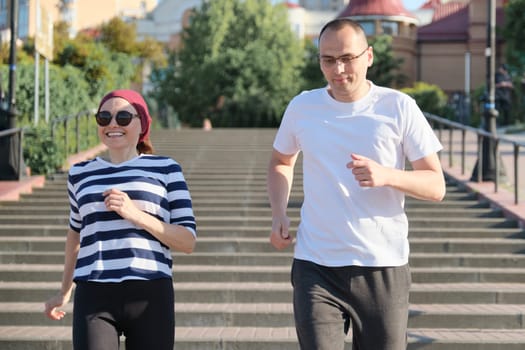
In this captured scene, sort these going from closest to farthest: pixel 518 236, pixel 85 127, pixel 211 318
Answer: pixel 211 318, pixel 518 236, pixel 85 127

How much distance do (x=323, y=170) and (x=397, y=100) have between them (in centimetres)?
36

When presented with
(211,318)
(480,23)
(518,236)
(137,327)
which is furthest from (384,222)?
(480,23)

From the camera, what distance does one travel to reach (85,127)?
18.6 meters

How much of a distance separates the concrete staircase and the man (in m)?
3.73

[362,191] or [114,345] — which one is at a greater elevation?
[362,191]

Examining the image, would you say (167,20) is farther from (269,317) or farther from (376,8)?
(269,317)

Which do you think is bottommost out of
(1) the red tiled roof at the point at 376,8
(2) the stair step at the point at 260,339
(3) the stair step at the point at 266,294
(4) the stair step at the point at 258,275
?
(2) the stair step at the point at 260,339

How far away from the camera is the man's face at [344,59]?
3219mm

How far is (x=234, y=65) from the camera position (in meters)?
47.9

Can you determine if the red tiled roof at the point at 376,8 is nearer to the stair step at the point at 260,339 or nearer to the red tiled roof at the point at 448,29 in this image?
the red tiled roof at the point at 448,29

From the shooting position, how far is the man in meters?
3.20

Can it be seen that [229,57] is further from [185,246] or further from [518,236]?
[185,246]

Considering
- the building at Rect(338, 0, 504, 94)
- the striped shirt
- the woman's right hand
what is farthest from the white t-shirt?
the building at Rect(338, 0, 504, 94)

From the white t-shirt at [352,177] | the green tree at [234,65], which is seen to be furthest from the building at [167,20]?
the white t-shirt at [352,177]
